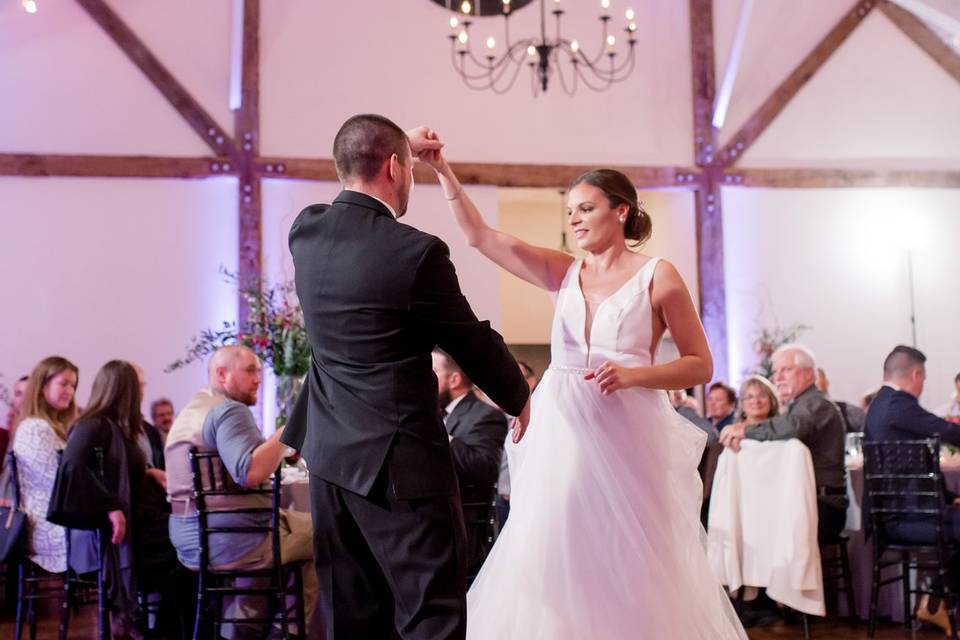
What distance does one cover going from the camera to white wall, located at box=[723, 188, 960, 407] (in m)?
10.5

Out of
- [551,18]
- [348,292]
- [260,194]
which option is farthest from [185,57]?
[348,292]

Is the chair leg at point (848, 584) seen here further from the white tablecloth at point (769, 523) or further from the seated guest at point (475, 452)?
the seated guest at point (475, 452)

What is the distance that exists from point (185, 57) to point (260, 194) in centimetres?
133

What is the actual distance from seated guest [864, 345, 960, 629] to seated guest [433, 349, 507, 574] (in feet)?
7.28

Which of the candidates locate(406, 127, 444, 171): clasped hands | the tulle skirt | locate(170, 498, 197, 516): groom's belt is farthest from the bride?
locate(170, 498, 197, 516): groom's belt

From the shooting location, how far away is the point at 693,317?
340 cm

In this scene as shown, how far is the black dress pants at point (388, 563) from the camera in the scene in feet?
7.52

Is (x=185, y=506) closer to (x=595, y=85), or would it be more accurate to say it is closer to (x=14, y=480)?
(x=14, y=480)

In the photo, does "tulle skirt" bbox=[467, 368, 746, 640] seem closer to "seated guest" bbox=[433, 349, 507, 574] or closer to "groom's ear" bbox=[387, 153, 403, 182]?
"seated guest" bbox=[433, 349, 507, 574]

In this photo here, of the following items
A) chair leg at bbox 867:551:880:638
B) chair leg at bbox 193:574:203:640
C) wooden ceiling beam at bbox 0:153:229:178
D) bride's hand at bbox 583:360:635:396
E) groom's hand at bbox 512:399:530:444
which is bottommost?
chair leg at bbox 867:551:880:638

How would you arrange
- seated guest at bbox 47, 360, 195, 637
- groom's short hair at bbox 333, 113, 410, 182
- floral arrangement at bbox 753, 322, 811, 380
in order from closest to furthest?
groom's short hair at bbox 333, 113, 410, 182, seated guest at bbox 47, 360, 195, 637, floral arrangement at bbox 753, 322, 811, 380

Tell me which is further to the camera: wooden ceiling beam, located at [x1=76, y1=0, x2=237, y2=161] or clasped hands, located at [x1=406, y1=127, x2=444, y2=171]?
wooden ceiling beam, located at [x1=76, y1=0, x2=237, y2=161]

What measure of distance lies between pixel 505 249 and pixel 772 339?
7.20 meters

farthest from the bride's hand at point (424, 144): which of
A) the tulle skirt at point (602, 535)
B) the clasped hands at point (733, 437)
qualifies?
the clasped hands at point (733, 437)
